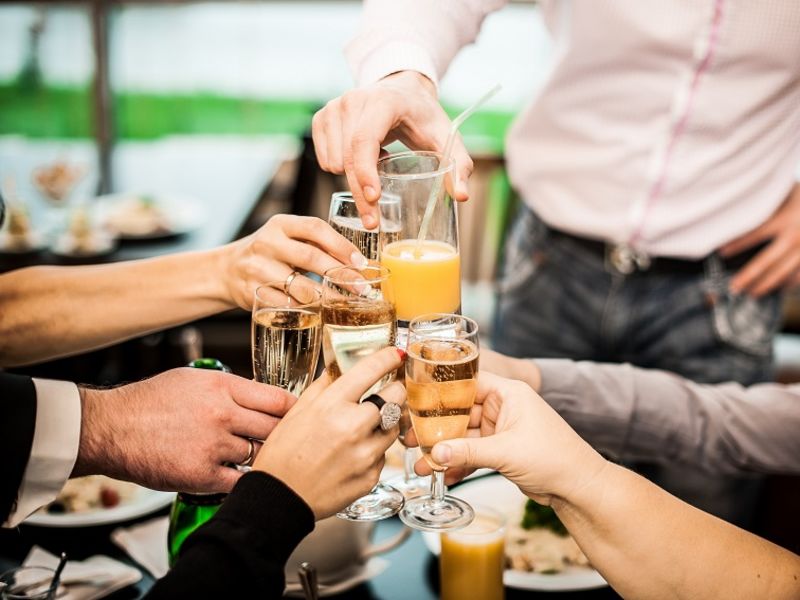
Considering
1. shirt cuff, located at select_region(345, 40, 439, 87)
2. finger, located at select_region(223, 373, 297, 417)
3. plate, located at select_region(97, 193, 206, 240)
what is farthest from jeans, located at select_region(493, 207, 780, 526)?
plate, located at select_region(97, 193, 206, 240)

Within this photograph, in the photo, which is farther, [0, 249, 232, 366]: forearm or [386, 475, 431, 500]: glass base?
[0, 249, 232, 366]: forearm

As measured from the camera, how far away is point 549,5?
7.12ft

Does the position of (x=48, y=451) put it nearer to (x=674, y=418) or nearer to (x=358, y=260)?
(x=358, y=260)

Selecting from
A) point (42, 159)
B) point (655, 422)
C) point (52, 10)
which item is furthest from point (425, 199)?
point (52, 10)

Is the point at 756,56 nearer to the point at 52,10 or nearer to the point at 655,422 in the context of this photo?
the point at 655,422

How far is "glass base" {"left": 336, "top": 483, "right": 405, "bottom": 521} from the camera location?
134cm

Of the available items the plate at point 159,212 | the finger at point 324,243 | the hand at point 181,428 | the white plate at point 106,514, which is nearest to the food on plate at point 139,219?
the plate at point 159,212

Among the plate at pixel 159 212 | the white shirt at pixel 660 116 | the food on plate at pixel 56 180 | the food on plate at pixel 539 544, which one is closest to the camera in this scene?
the food on plate at pixel 539 544

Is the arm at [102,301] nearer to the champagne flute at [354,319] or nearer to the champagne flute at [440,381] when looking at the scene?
the champagne flute at [354,319]

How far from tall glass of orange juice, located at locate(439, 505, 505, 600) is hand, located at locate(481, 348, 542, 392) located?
328mm

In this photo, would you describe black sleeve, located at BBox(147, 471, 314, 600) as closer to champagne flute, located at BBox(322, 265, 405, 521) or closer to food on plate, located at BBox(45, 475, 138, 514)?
champagne flute, located at BBox(322, 265, 405, 521)

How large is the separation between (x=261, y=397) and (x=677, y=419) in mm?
935

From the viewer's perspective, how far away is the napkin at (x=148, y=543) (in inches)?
59.5

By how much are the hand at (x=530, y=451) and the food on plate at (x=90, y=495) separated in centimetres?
81
